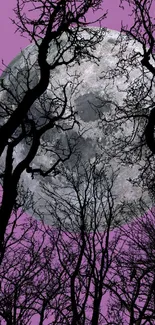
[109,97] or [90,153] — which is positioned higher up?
[109,97]

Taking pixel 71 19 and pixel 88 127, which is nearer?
pixel 71 19

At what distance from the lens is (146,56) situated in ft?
28.3

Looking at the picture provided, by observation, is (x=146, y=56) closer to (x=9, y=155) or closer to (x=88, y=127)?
(x=9, y=155)

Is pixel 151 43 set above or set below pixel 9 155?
above

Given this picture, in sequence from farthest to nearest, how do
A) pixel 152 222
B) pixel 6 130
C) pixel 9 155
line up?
1. pixel 152 222
2. pixel 9 155
3. pixel 6 130

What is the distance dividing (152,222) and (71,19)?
8.57 meters

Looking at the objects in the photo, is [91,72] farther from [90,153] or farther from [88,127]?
[90,153]

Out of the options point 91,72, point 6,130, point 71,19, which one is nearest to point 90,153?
point 91,72

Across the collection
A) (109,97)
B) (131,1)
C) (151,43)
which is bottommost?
(151,43)

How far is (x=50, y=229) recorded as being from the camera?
600 inches

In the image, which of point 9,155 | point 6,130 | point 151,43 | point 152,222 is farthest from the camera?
point 152,222

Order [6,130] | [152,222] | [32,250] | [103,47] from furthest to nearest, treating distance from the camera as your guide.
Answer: [103,47] → [32,250] → [152,222] → [6,130]

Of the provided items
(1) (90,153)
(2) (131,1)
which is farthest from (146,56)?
(1) (90,153)

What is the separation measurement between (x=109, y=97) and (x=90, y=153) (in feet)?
10.4
